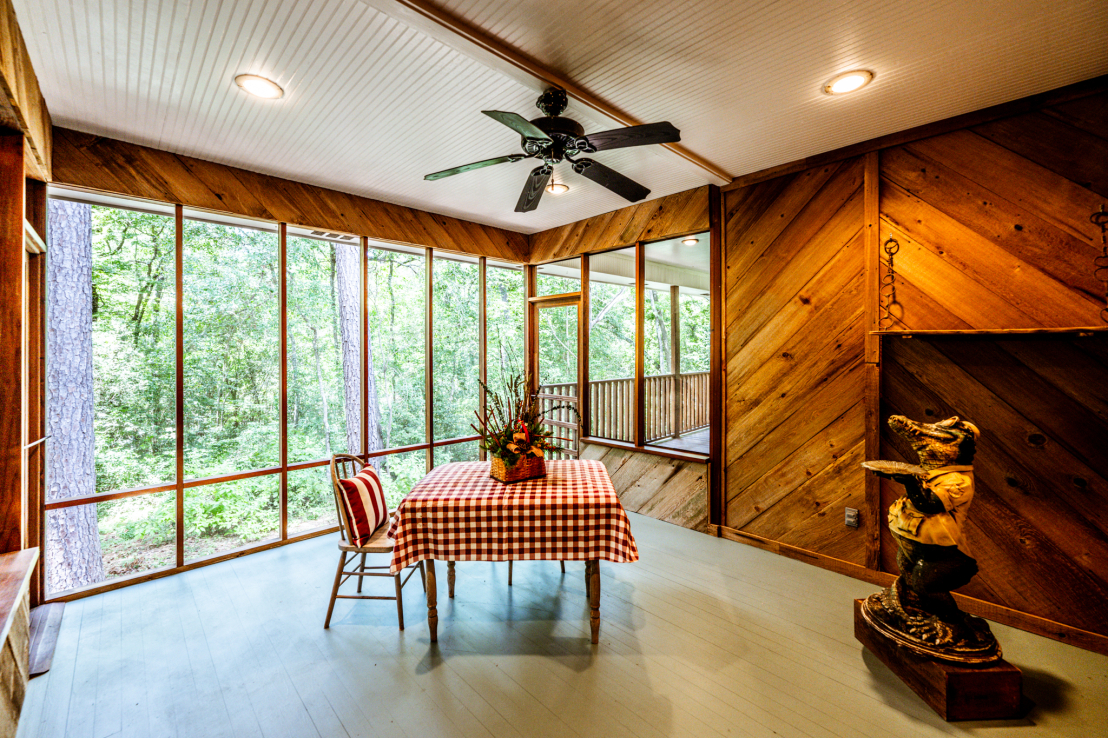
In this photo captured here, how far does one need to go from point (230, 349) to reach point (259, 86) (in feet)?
6.65

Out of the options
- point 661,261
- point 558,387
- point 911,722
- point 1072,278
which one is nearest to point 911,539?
point 911,722

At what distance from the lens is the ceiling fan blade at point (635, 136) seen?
80.0 inches

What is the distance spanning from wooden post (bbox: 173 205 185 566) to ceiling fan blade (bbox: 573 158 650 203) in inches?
114

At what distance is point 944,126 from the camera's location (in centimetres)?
271

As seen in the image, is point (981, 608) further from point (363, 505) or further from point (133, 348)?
point (133, 348)

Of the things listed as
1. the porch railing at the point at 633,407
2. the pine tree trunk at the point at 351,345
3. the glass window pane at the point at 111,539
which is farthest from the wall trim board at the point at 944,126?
the glass window pane at the point at 111,539

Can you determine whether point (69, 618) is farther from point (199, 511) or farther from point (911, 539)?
point (911, 539)

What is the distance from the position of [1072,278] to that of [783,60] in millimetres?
1881

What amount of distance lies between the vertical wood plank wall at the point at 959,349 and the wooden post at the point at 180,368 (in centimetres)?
421

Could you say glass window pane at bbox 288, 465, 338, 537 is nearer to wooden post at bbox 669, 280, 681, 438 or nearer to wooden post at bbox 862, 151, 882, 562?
wooden post at bbox 862, 151, 882, 562

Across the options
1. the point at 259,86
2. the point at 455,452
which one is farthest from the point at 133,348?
the point at 455,452

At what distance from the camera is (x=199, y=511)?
A: 136 inches

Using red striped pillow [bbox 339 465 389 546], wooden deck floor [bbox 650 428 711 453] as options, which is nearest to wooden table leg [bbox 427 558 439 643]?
red striped pillow [bbox 339 465 389 546]

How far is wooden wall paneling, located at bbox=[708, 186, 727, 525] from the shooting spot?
12.5ft
